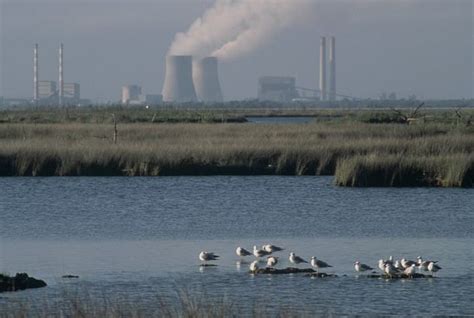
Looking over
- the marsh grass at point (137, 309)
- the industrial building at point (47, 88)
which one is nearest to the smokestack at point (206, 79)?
the industrial building at point (47, 88)

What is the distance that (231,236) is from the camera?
1867cm

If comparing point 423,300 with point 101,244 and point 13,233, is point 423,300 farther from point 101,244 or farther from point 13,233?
point 13,233

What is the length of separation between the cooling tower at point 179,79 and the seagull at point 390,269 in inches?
5147

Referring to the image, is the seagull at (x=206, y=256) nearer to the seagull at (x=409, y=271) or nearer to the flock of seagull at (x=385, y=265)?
the flock of seagull at (x=385, y=265)

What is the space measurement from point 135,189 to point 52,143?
7.53 m

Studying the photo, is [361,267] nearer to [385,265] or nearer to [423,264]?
[385,265]

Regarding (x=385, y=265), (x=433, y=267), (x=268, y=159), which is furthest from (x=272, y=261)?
(x=268, y=159)

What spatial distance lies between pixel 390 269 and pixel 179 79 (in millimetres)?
134131

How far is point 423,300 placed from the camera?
12852 mm

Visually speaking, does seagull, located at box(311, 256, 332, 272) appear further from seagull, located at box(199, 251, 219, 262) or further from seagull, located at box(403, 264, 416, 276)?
seagull, located at box(199, 251, 219, 262)

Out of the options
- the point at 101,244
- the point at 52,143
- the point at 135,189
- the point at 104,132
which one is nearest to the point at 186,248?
the point at 101,244

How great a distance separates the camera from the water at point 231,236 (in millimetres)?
13047

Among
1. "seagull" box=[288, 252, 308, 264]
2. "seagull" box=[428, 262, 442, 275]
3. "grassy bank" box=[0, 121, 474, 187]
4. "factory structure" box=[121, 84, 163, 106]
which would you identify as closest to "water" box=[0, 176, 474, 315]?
"seagull" box=[428, 262, 442, 275]

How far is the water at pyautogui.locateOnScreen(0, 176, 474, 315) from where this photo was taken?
1305cm
